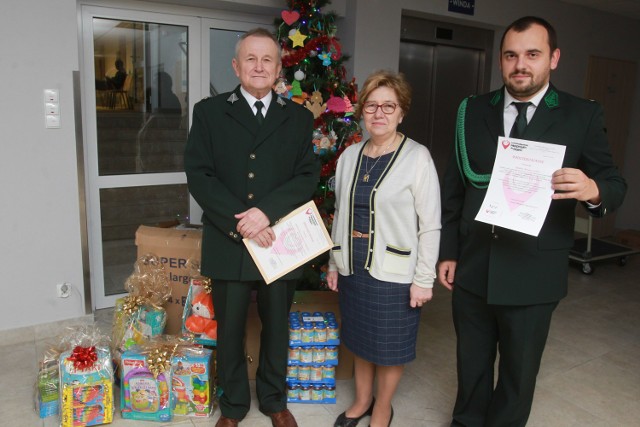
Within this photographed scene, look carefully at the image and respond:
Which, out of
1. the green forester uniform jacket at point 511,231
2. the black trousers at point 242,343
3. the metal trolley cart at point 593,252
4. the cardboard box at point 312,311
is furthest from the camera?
the metal trolley cart at point 593,252

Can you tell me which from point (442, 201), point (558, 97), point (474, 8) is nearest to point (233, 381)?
point (442, 201)

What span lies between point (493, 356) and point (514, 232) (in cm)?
59

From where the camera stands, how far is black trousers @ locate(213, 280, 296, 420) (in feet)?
7.32

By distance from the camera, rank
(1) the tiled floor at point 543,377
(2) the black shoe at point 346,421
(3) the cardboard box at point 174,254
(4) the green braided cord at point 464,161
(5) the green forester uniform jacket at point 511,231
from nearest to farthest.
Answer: (5) the green forester uniform jacket at point 511,231, (4) the green braided cord at point 464,161, (2) the black shoe at point 346,421, (1) the tiled floor at point 543,377, (3) the cardboard box at point 174,254

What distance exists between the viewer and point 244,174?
211cm

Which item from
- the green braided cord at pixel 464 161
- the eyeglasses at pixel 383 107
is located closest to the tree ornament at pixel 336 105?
the eyeglasses at pixel 383 107

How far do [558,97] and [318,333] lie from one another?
58.0 inches

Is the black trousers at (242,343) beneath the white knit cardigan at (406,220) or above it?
beneath

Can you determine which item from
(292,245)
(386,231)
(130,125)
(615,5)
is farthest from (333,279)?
(615,5)

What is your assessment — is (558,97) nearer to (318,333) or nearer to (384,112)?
(384,112)

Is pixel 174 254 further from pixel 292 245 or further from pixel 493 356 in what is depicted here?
pixel 493 356

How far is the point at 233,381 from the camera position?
7.53 feet

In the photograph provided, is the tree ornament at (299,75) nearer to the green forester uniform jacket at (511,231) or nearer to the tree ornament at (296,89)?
the tree ornament at (296,89)

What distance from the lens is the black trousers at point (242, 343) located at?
7.32ft
